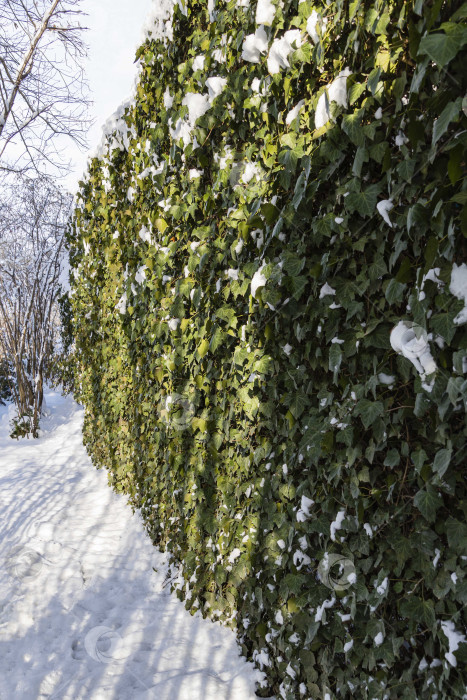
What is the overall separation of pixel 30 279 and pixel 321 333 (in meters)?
8.82

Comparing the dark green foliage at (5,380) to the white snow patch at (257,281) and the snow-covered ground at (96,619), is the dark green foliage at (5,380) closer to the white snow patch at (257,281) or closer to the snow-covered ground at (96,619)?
the snow-covered ground at (96,619)

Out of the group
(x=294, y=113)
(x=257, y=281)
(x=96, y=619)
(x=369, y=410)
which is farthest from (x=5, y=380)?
(x=369, y=410)

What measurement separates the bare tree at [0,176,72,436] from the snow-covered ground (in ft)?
16.3

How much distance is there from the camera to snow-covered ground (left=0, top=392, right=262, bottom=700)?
2.00 metres

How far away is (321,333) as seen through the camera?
5.27 feet

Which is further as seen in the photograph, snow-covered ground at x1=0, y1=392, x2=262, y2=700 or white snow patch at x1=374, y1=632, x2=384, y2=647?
snow-covered ground at x1=0, y1=392, x2=262, y2=700

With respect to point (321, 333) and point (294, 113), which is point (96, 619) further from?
point (294, 113)

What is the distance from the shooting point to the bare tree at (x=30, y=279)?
8.72 meters

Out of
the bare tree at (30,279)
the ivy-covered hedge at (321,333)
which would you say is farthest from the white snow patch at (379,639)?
the bare tree at (30,279)

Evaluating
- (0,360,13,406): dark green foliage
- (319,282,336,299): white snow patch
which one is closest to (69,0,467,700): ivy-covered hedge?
(319,282,336,299): white snow patch

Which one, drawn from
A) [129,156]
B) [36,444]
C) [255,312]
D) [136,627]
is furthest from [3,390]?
[255,312]

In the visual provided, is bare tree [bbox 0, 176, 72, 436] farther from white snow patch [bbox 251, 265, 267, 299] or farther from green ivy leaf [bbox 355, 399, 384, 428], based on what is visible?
green ivy leaf [bbox 355, 399, 384, 428]

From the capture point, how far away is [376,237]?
1374mm

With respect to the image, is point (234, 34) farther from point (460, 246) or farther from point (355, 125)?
point (460, 246)
